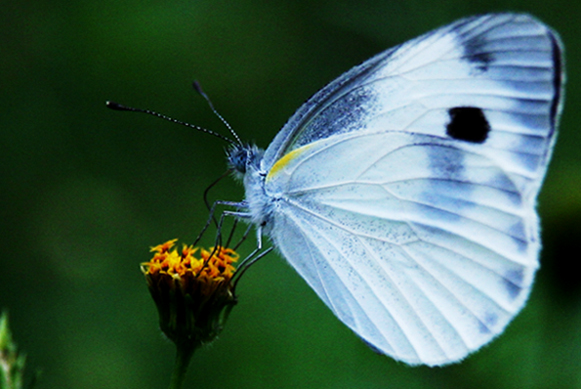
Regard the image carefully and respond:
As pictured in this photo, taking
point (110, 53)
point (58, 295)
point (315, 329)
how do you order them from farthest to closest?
1. point (110, 53)
2. point (58, 295)
3. point (315, 329)

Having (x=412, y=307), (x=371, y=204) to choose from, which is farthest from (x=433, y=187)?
(x=412, y=307)

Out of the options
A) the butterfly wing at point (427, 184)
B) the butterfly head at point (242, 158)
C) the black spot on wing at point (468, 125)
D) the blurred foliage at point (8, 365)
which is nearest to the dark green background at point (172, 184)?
the butterfly wing at point (427, 184)

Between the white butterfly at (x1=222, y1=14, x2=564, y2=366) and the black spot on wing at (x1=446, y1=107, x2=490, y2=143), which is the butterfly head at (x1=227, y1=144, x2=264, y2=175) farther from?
the black spot on wing at (x1=446, y1=107, x2=490, y2=143)

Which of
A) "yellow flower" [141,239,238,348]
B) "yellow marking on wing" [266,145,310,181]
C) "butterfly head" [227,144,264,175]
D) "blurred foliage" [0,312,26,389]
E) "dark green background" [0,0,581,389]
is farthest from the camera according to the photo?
"dark green background" [0,0,581,389]

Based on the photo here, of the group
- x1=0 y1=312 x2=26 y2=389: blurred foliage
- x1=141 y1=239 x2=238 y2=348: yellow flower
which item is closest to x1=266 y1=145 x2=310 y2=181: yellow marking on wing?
x1=141 y1=239 x2=238 y2=348: yellow flower

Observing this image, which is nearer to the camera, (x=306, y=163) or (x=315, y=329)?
(x=306, y=163)

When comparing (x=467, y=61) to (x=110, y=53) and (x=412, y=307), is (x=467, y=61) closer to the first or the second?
(x=412, y=307)

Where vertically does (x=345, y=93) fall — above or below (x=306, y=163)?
above
